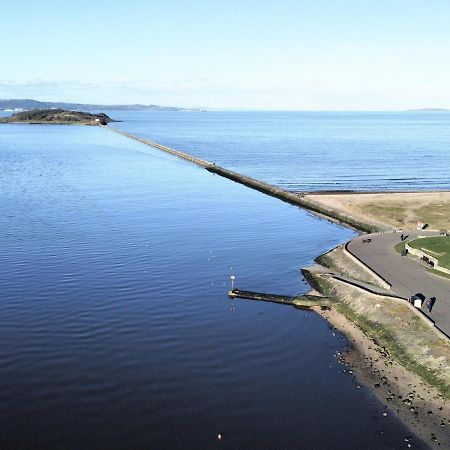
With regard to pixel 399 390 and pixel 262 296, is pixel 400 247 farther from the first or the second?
pixel 399 390

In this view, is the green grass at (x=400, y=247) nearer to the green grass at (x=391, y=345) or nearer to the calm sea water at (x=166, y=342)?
the calm sea water at (x=166, y=342)

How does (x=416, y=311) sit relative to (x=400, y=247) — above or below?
below

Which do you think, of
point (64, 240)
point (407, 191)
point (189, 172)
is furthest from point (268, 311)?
point (189, 172)

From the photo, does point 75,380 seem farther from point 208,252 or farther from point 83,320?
point 208,252

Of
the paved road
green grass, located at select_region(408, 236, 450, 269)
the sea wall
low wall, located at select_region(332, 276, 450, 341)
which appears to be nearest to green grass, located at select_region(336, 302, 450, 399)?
low wall, located at select_region(332, 276, 450, 341)

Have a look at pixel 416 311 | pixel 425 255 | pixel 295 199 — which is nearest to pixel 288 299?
pixel 416 311

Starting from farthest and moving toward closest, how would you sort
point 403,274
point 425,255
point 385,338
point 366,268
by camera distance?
point 425,255, point 366,268, point 403,274, point 385,338

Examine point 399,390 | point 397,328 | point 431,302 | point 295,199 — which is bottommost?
point 399,390
